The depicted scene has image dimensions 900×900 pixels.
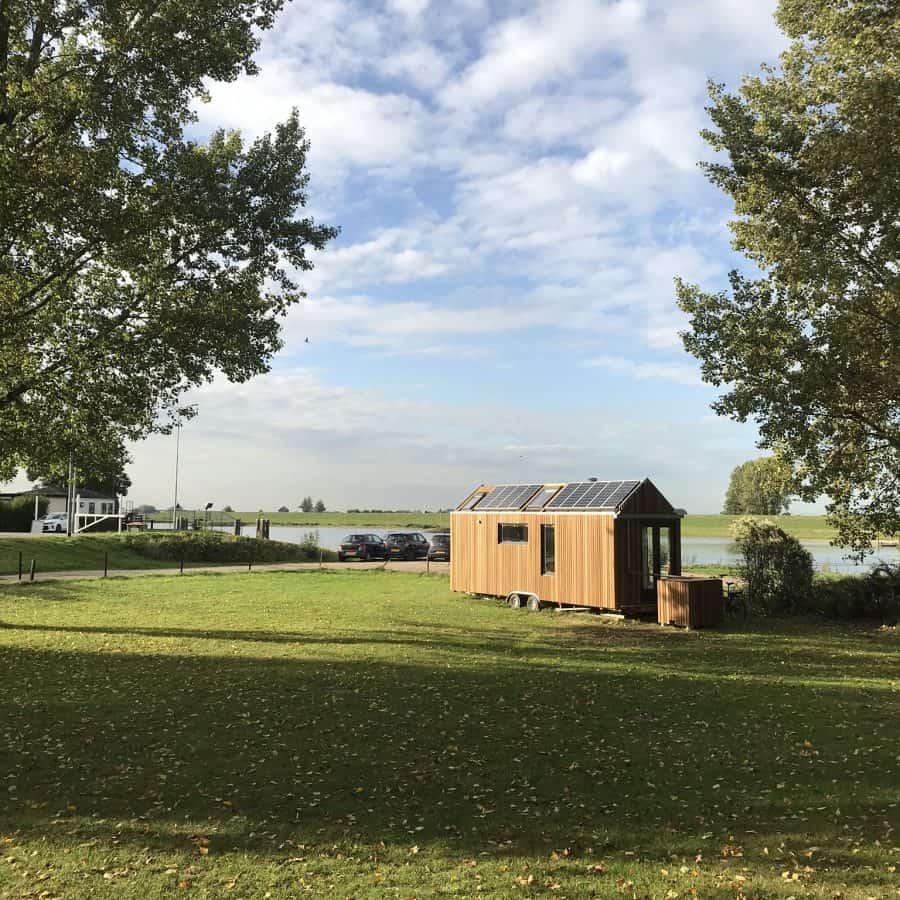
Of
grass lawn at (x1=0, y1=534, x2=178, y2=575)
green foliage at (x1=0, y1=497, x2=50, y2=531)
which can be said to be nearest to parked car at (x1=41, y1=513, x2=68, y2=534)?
green foliage at (x1=0, y1=497, x2=50, y2=531)

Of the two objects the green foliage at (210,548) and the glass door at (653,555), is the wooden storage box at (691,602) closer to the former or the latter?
the glass door at (653,555)

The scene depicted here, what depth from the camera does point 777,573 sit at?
20.6 metres

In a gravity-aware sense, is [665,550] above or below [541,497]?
below

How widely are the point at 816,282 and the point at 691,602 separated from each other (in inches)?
310

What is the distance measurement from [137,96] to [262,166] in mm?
2853

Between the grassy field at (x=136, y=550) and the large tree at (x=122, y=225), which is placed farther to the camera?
the grassy field at (x=136, y=550)

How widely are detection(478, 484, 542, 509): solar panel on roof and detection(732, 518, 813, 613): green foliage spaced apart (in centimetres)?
645

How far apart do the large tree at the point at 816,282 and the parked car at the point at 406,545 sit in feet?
→ 89.7

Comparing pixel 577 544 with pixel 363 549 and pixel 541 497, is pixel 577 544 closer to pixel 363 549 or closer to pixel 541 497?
pixel 541 497

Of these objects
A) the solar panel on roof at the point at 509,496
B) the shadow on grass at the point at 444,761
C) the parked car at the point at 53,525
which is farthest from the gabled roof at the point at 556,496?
the parked car at the point at 53,525

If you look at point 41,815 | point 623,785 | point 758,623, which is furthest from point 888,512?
point 41,815

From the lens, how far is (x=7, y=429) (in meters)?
15.9

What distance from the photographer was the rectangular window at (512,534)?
2216 centimetres

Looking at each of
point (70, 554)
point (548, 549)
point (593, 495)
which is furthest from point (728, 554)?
point (70, 554)
